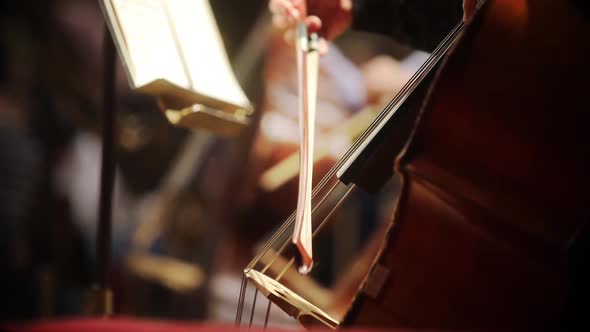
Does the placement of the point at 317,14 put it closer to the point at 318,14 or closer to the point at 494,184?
the point at 318,14

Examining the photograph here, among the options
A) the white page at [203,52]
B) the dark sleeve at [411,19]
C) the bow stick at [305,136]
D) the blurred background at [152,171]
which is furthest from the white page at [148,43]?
the blurred background at [152,171]

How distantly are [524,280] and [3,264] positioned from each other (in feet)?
6.27

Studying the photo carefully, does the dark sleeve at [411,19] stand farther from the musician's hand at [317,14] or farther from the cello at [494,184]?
the cello at [494,184]

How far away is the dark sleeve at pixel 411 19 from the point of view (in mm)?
742

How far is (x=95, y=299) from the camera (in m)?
0.87

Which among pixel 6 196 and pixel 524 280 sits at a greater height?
pixel 524 280

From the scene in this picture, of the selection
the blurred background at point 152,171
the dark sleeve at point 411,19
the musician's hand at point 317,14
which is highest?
the dark sleeve at point 411,19

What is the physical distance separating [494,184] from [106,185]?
602 mm

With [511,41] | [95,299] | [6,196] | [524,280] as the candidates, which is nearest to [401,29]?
[511,41]

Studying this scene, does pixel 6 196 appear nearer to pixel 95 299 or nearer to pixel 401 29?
pixel 95 299

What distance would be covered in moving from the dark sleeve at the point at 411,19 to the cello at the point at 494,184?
23cm

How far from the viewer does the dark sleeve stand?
0.74m

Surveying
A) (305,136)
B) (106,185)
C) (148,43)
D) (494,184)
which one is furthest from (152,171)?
(494,184)

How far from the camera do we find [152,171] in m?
2.37
